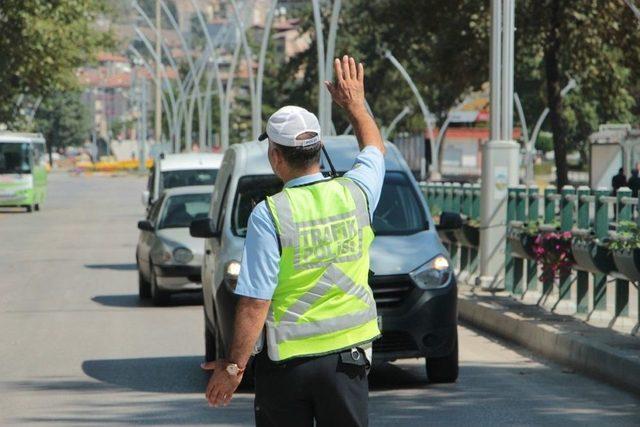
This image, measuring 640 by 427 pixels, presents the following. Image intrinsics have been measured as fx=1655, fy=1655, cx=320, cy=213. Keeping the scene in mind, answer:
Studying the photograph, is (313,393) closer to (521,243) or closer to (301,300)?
(301,300)

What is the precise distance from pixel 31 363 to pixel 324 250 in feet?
27.4

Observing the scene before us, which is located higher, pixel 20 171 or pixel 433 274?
pixel 433 274

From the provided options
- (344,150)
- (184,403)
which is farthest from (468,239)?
(184,403)

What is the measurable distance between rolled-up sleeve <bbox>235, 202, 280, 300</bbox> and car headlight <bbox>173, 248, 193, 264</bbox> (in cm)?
1359

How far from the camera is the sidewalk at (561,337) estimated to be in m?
11.7

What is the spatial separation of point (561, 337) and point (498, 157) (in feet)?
20.3

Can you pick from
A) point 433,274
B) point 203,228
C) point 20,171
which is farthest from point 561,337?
point 20,171

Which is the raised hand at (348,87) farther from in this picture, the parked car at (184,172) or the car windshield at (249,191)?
the parked car at (184,172)

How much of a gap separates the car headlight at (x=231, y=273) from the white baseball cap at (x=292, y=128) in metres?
5.75

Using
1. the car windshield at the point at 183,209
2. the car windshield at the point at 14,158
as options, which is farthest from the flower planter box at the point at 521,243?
the car windshield at the point at 14,158

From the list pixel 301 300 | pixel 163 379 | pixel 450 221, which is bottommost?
pixel 163 379

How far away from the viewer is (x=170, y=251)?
18.9 meters

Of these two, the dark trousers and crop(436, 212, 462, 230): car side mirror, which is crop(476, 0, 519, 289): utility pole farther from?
the dark trousers

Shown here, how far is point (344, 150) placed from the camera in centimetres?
1236
